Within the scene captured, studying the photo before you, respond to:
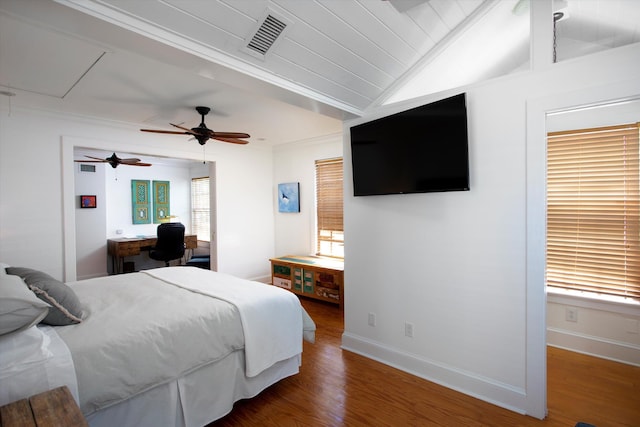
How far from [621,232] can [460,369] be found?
6.51 ft

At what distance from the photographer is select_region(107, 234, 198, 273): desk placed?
5.62 metres

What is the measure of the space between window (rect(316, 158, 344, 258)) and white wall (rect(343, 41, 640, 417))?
2.00 m

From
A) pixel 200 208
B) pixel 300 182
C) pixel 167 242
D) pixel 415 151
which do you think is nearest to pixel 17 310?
pixel 415 151

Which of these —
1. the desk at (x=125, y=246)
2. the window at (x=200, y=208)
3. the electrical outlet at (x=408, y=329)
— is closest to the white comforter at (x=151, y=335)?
the electrical outlet at (x=408, y=329)

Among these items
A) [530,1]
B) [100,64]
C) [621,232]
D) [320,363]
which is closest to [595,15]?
[530,1]

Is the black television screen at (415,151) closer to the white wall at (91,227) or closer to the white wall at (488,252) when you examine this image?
the white wall at (488,252)

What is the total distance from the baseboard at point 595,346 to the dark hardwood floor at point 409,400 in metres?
0.08

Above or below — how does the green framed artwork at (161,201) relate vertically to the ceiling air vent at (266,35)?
below

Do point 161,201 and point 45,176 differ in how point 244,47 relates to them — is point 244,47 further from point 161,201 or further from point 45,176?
point 161,201

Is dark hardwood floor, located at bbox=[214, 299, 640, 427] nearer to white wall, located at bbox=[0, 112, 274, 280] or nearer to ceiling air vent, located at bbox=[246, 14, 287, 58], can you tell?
ceiling air vent, located at bbox=[246, 14, 287, 58]

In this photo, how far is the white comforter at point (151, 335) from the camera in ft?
5.12

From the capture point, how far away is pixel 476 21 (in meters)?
2.37

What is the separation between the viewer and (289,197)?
548 centimetres

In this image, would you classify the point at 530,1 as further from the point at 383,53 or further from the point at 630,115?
the point at 630,115
